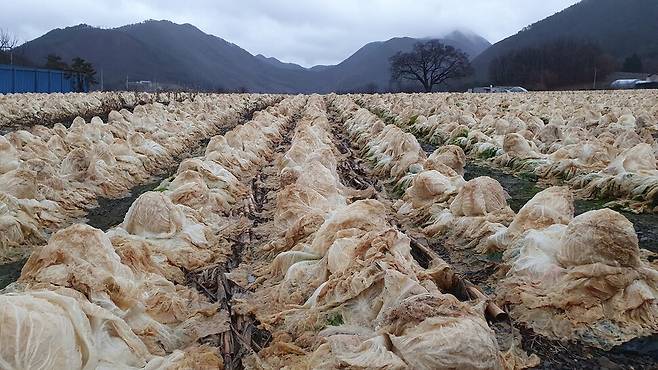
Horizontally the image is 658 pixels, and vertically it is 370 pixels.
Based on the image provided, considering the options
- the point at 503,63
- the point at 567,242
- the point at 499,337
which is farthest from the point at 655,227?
the point at 503,63

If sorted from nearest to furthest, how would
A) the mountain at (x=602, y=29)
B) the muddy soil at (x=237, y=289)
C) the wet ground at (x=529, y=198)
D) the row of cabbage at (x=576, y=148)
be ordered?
the muddy soil at (x=237, y=289)
the wet ground at (x=529, y=198)
the row of cabbage at (x=576, y=148)
the mountain at (x=602, y=29)

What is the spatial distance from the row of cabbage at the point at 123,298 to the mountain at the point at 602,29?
10008cm

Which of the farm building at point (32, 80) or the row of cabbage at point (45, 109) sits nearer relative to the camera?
the row of cabbage at point (45, 109)

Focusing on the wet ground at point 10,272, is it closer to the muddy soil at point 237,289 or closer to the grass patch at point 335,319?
the muddy soil at point 237,289

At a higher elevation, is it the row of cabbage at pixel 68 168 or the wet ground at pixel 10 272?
the row of cabbage at pixel 68 168

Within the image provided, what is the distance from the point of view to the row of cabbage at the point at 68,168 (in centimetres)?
711

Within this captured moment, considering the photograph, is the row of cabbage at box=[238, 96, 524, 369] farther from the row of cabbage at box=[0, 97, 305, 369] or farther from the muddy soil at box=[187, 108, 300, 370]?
the row of cabbage at box=[0, 97, 305, 369]

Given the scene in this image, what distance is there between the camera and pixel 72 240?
4.60 meters

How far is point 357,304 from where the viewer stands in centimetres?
427

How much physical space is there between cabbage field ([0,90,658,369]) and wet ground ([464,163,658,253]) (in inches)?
2.2

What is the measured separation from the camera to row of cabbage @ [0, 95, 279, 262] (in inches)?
280

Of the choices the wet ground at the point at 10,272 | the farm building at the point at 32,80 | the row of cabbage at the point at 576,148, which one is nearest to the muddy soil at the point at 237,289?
the wet ground at the point at 10,272

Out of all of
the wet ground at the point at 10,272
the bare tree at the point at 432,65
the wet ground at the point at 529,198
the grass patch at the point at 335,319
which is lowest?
the wet ground at the point at 10,272

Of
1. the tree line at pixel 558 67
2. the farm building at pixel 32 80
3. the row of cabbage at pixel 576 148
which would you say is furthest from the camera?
the tree line at pixel 558 67
